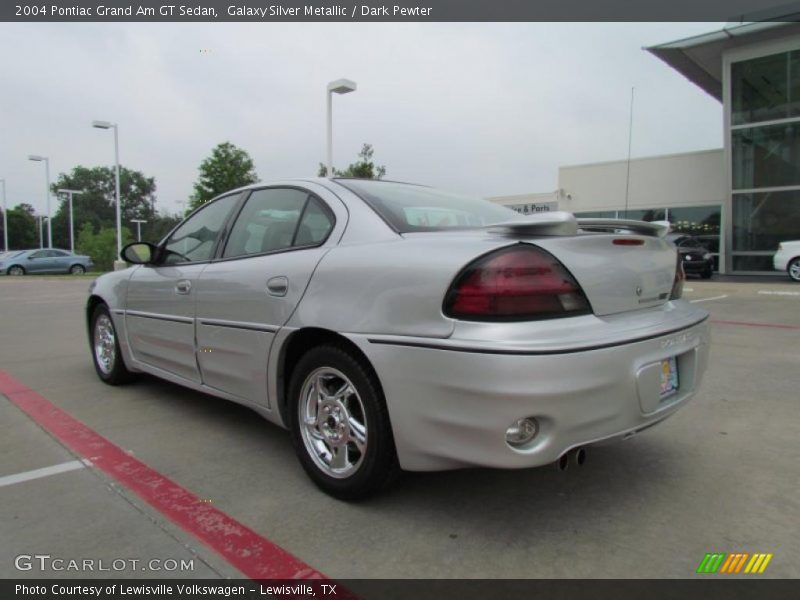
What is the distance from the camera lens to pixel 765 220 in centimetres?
1786

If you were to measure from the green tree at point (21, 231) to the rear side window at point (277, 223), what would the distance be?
86.6 metres

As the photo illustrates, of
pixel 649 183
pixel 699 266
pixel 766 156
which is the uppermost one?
pixel 766 156

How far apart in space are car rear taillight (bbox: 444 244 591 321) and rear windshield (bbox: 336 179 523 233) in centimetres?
53

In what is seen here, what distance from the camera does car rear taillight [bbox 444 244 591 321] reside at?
6.96 feet

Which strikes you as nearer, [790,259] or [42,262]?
[790,259]

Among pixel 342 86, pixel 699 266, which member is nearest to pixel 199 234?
pixel 342 86

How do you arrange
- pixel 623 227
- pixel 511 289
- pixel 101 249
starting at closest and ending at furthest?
pixel 511 289 < pixel 623 227 < pixel 101 249

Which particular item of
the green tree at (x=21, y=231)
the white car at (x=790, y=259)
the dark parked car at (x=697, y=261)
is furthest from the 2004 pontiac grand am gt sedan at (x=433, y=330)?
the green tree at (x=21, y=231)

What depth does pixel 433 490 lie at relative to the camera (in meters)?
2.74

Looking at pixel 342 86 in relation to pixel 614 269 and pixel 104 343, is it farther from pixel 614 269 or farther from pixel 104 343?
pixel 614 269

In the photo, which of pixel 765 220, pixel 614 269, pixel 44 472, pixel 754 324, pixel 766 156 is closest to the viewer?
pixel 614 269

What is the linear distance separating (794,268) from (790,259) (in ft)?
0.91

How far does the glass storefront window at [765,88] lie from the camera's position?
17359 mm
